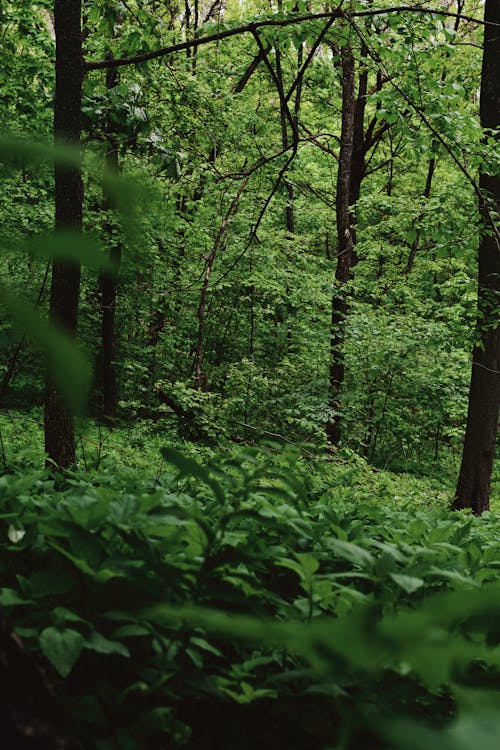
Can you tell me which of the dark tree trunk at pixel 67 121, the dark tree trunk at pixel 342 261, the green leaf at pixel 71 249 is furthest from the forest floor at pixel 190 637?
the dark tree trunk at pixel 342 261

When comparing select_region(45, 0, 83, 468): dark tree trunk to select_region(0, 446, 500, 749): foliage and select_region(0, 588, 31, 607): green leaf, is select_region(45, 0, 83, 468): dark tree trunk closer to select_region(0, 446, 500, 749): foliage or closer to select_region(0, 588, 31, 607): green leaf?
select_region(0, 446, 500, 749): foliage

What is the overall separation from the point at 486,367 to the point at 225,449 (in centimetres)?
399

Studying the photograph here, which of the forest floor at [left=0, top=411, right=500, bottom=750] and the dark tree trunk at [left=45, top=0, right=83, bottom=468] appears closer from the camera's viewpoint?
the forest floor at [left=0, top=411, right=500, bottom=750]

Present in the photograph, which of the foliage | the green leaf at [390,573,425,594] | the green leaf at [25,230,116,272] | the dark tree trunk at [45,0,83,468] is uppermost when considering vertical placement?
the dark tree trunk at [45,0,83,468]

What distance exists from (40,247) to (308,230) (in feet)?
71.5

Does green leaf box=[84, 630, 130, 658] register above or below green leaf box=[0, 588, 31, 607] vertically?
below

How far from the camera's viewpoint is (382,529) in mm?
2672

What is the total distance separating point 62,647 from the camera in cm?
120

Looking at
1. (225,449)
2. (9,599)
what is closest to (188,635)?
(9,599)

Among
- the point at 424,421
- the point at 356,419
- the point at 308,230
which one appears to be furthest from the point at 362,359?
the point at 308,230

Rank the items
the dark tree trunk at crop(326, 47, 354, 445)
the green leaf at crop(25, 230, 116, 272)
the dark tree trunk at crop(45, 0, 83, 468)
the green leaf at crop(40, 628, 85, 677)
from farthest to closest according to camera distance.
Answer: the dark tree trunk at crop(326, 47, 354, 445), the dark tree trunk at crop(45, 0, 83, 468), the green leaf at crop(40, 628, 85, 677), the green leaf at crop(25, 230, 116, 272)

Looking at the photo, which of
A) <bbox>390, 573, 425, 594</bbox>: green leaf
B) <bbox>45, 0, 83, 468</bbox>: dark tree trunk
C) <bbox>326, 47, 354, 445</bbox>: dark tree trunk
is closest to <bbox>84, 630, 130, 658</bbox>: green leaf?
<bbox>390, 573, 425, 594</bbox>: green leaf

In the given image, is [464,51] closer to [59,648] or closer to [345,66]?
[345,66]

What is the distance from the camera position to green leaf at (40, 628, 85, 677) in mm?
1172
